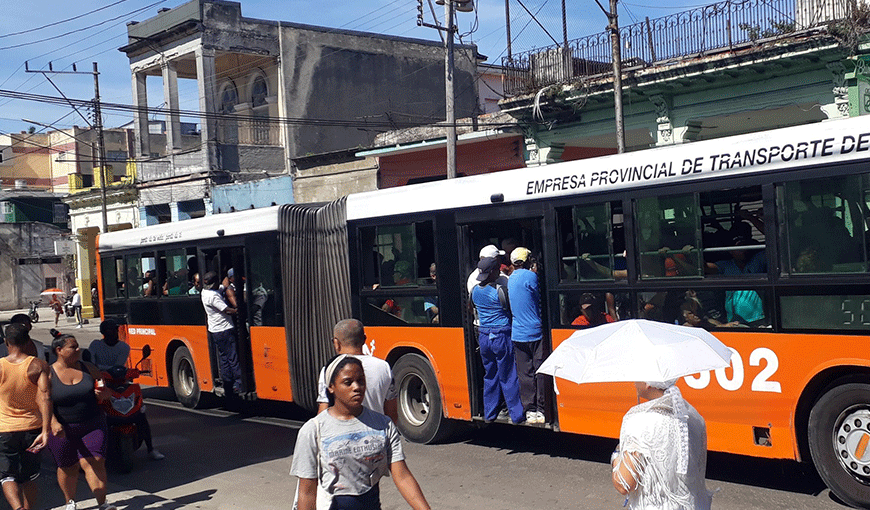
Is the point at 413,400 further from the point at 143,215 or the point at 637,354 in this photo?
the point at 143,215

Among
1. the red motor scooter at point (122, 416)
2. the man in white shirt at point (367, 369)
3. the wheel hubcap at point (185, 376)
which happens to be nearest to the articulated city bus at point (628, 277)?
the wheel hubcap at point (185, 376)

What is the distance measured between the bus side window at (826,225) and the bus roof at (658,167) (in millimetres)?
200

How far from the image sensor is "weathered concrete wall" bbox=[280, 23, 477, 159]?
3444 cm

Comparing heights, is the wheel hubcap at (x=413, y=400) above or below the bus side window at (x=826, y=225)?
below

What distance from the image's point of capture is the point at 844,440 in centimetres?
686

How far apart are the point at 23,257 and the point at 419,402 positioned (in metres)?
55.0

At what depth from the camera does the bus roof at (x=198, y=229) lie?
41.8 ft

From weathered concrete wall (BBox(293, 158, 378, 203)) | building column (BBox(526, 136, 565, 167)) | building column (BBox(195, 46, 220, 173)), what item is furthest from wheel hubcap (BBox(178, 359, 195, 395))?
building column (BBox(195, 46, 220, 173))

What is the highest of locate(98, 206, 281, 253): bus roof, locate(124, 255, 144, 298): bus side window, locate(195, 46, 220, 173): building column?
locate(195, 46, 220, 173): building column

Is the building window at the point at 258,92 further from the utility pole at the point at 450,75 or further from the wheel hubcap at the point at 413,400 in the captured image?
the wheel hubcap at the point at 413,400

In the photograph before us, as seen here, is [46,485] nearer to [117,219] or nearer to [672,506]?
[672,506]

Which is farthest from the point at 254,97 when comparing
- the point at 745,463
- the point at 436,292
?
the point at 745,463

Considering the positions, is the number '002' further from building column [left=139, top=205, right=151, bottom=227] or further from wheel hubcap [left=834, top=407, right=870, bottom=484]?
building column [left=139, top=205, right=151, bottom=227]

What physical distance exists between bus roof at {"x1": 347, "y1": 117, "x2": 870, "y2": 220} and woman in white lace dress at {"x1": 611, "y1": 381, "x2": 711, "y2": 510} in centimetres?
386
